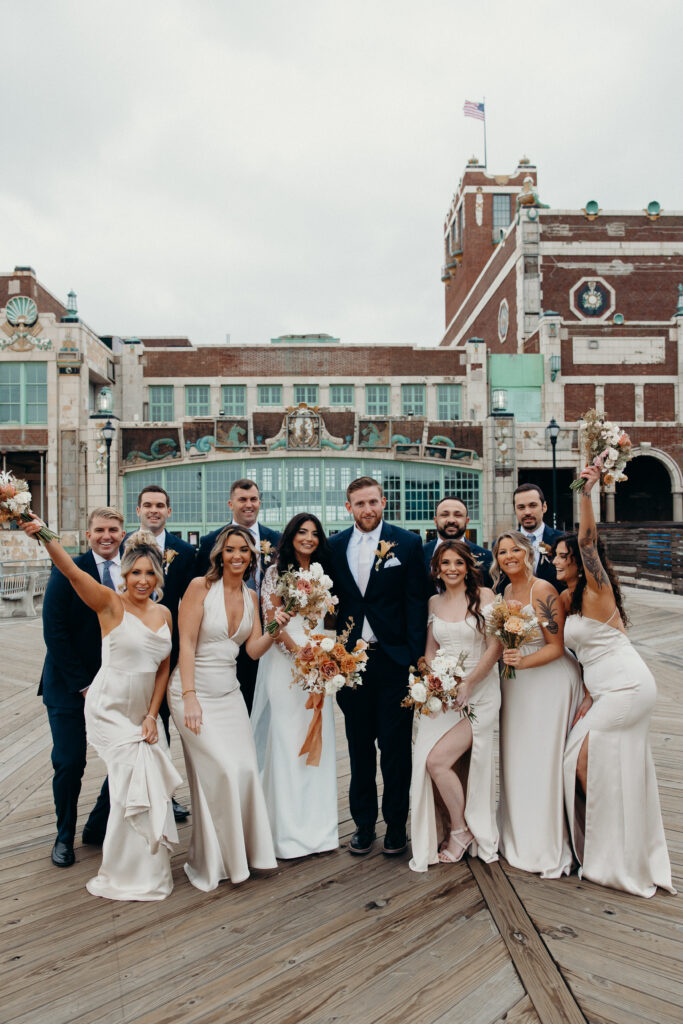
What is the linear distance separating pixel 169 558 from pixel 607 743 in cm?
321

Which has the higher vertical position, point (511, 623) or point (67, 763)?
point (511, 623)

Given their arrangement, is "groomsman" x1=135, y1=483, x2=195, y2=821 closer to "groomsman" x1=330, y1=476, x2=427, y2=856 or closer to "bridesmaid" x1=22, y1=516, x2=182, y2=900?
"bridesmaid" x1=22, y1=516, x2=182, y2=900

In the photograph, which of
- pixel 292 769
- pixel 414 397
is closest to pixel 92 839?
pixel 292 769

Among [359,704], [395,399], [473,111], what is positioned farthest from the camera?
[473,111]

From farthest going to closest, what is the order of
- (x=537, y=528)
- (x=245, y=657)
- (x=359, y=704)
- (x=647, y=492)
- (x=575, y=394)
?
(x=647, y=492) < (x=575, y=394) < (x=537, y=528) < (x=245, y=657) < (x=359, y=704)

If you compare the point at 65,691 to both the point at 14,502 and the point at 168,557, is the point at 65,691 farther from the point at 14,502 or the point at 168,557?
the point at 14,502

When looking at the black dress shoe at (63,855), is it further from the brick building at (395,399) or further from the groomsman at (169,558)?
the brick building at (395,399)

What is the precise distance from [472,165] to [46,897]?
A: 52572 mm

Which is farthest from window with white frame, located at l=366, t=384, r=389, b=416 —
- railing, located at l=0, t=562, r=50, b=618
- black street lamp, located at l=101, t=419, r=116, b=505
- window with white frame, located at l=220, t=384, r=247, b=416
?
railing, located at l=0, t=562, r=50, b=618

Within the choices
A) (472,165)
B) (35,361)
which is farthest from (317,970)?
(472,165)

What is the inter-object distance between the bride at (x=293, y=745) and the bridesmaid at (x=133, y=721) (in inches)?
28.4

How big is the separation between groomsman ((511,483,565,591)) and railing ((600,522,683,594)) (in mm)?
11242

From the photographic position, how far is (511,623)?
12.6 ft

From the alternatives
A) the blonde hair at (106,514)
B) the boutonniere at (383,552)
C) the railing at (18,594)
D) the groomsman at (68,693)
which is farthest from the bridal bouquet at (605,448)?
the railing at (18,594)
